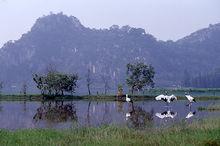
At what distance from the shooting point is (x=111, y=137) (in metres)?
24.1

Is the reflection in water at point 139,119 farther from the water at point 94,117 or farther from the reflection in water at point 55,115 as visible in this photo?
the reflection in water at point 55,115

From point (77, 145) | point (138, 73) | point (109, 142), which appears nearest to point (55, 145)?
point (77, 145)

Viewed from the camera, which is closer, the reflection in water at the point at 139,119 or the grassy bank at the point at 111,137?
the grassy bank at the point at 111,137

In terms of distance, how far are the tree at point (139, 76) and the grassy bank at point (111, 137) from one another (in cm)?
9141

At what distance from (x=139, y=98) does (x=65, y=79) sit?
19.7 m

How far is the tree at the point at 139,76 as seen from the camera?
390 ft

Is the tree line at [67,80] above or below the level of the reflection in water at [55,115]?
above

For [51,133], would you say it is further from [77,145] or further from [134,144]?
[134,144]

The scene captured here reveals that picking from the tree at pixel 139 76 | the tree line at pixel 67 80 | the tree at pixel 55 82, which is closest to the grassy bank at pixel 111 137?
the tree at pixel 55 82

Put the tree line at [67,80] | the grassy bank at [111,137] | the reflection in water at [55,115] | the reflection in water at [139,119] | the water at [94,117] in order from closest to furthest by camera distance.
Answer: the grassy bank at [111,137] < the reflection in water at [139,119] < the water at [94,117] < the reflection in water at [55,115] < the tree line at [67,80]

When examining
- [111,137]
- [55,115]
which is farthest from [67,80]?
[111,137]

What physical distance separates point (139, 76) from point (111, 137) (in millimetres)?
98676

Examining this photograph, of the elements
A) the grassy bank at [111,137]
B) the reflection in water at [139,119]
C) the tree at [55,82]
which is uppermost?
the tree at [55,82]

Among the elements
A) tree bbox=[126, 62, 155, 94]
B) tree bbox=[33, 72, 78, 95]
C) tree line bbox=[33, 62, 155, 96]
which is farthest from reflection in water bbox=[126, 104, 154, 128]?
tree bbox=[126, 62, 155, 94]
